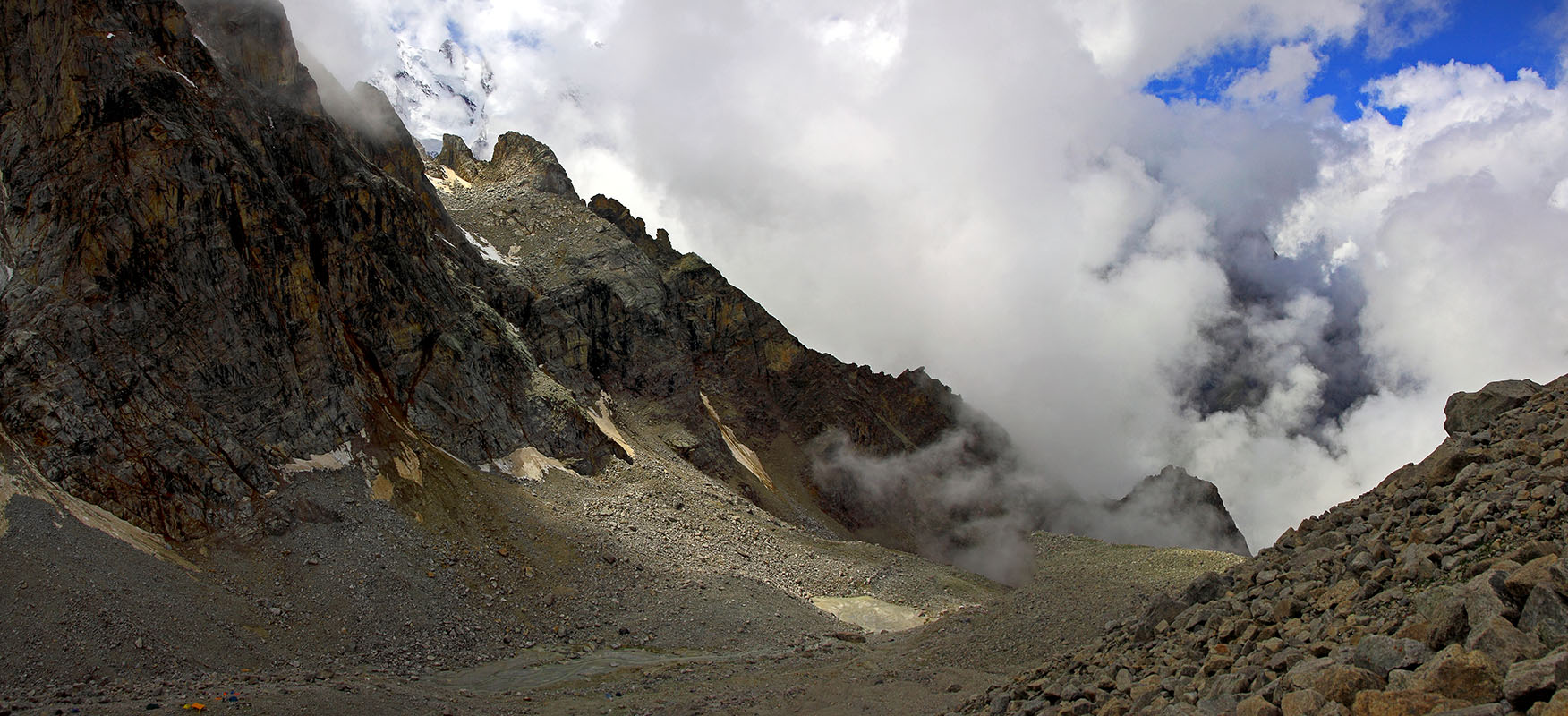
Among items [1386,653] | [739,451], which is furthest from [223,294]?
[739,451]

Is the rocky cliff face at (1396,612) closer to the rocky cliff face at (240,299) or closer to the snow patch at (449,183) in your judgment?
the rocky cliff face at (240,299)

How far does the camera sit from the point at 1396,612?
10477 millimetres

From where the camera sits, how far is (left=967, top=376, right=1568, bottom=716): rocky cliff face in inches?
308

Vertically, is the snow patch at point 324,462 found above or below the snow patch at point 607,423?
below

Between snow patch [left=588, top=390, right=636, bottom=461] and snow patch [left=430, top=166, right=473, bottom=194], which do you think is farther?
snow patch [left=430, top=166, right=473, bottom=194]

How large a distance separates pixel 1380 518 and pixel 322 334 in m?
56.1

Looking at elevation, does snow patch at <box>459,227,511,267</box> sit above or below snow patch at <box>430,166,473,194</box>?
below

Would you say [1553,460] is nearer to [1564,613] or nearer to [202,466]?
[1564,613]

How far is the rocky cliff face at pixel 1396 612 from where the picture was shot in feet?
25.7

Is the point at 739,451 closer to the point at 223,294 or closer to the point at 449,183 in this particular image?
the point at 449,183

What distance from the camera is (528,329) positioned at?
8969 centimetres

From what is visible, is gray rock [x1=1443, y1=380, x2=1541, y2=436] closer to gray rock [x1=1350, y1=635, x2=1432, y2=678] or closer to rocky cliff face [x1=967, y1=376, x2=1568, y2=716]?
rocky cliff face [x1=967, y1=376, x2=1568, y2=716]

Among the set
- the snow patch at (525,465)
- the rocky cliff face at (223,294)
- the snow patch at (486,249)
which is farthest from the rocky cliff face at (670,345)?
the snow patch at (525,465)

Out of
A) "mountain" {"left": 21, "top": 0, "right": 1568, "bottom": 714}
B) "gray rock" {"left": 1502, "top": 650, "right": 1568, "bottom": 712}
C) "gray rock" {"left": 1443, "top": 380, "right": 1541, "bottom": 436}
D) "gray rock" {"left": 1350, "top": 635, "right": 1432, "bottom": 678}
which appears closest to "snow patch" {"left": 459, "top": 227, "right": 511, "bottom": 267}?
"mountain" {"left": 21, "top": 0, "right": 1568, "bottom": 714}
